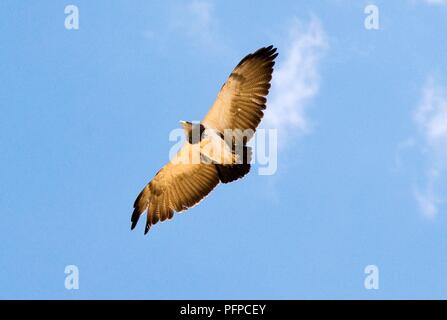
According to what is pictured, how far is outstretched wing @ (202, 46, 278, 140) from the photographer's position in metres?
15.9

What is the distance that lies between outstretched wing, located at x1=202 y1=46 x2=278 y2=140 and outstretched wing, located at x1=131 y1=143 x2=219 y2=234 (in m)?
1.14

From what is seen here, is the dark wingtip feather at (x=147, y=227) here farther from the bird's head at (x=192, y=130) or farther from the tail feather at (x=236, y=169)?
the bird's head at (x=192, y=130)

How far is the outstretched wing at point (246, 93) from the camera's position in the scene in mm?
15930

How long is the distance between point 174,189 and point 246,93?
104 inches

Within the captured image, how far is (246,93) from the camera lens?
16016 mm

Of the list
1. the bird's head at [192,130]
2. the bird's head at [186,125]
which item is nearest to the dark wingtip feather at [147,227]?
the bird's head at [192,130]

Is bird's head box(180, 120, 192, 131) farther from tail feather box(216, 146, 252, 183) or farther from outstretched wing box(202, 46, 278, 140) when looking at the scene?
tail feather box(216, 146, 252, 183)

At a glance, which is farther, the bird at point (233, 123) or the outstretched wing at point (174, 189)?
the outstretched wing at point (174, 189)

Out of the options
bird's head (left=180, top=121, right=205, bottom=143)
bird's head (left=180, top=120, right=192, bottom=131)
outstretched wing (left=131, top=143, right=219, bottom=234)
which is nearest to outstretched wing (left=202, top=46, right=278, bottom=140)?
bird's head (left=180, top=121, right=205, bottom=143)

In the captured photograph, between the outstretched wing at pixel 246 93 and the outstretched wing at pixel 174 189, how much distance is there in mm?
1139

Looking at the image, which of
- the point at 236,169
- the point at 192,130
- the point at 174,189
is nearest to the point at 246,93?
the point at 192,130

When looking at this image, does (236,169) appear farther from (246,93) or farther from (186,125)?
(246,93)
